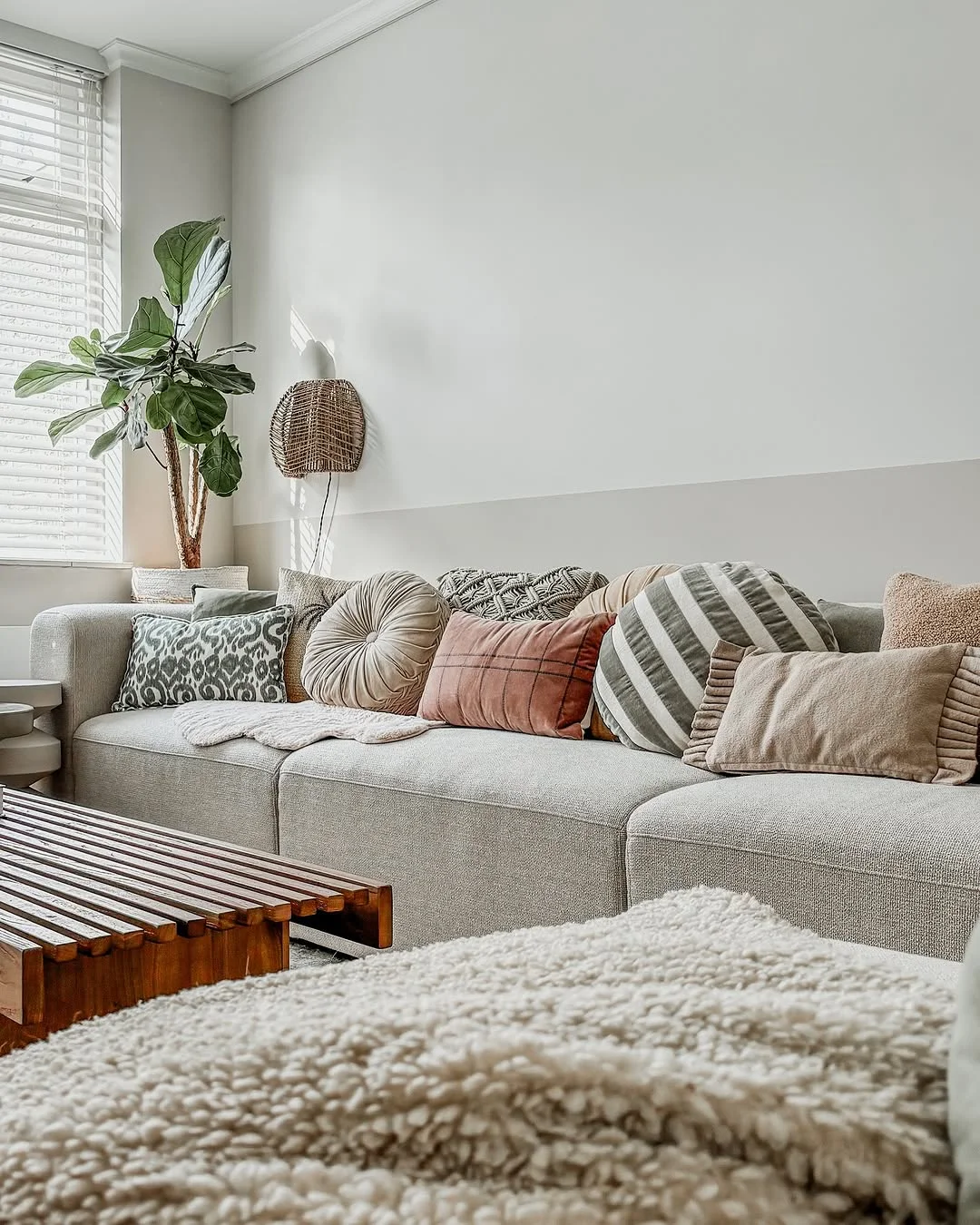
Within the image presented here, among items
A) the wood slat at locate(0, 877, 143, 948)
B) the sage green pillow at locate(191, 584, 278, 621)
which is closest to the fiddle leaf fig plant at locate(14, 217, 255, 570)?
the sage green pillow at locate(191, 584, 278, 621)

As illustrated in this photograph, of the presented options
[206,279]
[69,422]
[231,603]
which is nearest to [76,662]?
[231,603]

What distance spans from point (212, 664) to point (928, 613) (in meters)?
2.12

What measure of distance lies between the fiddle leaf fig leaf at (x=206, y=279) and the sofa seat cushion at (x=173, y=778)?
5.35 ft

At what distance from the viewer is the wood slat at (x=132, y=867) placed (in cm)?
154

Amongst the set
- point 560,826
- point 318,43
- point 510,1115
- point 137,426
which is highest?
point 318,43

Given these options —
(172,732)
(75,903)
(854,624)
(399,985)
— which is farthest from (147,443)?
(399,985)

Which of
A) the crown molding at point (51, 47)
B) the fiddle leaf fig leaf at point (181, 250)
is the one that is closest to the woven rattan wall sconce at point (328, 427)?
the fiddle leaf fig leaf at point (181, 250)

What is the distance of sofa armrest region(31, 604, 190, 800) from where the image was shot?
11.8 feet

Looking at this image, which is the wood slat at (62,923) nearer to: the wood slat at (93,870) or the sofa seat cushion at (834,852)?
the wood slat at (93,870)

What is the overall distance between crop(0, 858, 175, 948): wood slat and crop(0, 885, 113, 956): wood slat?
2 cm

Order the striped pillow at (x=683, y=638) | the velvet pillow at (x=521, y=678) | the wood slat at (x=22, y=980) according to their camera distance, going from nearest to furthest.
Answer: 1. the wood slat at (x=22, y=980)
2. the striped pillow at (x=683, y=638)
3. the velvet pillow at (x=521, y=678)

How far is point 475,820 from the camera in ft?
7.57

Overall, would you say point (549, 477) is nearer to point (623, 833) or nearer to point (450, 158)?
point (450, 158)

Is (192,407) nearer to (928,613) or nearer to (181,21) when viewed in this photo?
(181,21)
